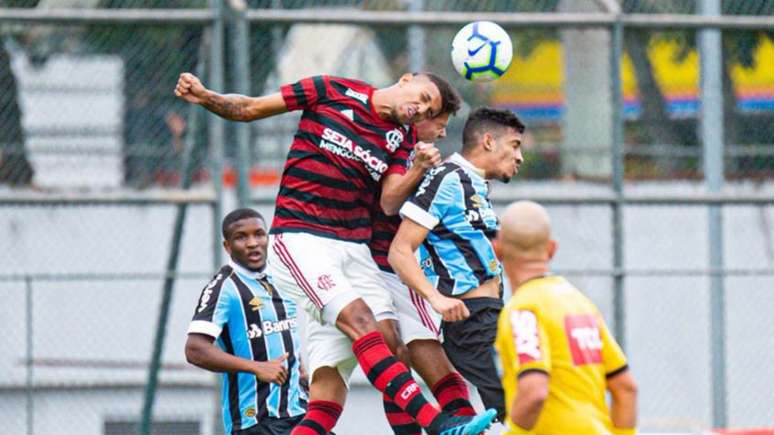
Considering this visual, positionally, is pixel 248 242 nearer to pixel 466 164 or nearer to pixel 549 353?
pixel 466 164

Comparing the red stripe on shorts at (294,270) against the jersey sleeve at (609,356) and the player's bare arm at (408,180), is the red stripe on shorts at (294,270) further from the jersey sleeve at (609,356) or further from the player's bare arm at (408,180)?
the jersey sleeve at (609,356)

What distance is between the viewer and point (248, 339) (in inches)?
286

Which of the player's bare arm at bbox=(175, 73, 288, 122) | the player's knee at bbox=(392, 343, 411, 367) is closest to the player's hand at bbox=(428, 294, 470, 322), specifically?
the player's knee at bbox=(392, 343, 411, 367)

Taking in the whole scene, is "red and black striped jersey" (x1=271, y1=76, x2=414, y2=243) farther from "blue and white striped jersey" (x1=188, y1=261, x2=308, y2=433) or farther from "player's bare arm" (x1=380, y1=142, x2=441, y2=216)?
"blue and white striped jersey" (x1=188, y1=261, x2=308, y2=433)

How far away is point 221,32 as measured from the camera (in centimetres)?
973

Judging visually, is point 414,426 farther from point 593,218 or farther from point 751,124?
point 751,124

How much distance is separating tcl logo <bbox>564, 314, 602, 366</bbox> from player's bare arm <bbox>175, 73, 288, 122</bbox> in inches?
94.9

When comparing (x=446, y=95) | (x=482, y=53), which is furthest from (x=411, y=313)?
(x=482, y=53)

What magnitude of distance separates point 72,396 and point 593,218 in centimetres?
461

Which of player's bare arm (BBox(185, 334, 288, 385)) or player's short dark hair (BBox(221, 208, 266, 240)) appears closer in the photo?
player's bare arm (BBox(185, 334, 288, 385))

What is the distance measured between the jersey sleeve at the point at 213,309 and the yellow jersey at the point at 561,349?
7.89 feet

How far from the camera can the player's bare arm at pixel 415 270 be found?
6.16 metres

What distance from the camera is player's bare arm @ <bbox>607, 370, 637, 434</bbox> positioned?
5.17 m

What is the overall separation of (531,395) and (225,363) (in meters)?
2.49
